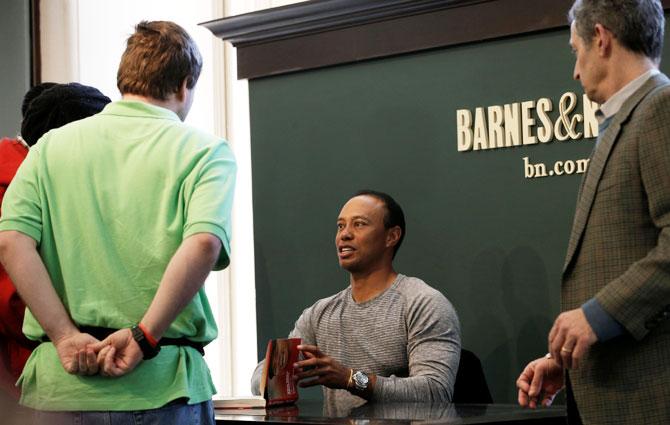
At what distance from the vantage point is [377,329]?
3.69m

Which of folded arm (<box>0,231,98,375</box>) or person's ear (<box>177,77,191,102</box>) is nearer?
A: folded arm (<box>0,231,98,375</box>)

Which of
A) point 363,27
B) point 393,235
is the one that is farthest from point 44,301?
point 363,27

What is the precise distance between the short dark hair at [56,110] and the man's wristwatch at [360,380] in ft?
3.67

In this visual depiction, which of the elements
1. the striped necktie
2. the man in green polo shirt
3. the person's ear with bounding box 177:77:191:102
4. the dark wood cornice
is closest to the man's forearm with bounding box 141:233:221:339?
the man in green polo shirt

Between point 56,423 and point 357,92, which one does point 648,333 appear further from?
point 357,92

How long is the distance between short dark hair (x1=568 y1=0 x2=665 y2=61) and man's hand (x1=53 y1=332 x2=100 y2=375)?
122 centimetres

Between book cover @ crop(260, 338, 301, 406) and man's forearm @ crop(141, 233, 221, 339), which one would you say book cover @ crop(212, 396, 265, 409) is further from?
man's forearm @ crop(141, 233, 221, 339)

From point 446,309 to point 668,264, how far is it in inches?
65.3

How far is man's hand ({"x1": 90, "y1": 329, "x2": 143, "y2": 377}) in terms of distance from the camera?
2.04 m

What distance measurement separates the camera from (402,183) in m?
4.23

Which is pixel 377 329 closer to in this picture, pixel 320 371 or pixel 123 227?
pixel 320 371

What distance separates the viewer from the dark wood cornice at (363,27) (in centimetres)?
396

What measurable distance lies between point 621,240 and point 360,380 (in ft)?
4.32

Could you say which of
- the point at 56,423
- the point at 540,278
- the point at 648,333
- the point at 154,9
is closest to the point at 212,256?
the point at 56,423
